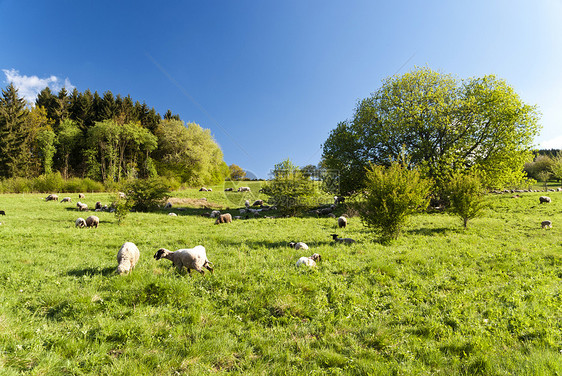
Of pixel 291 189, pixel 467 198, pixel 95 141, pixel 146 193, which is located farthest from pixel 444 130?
pixel 95 141

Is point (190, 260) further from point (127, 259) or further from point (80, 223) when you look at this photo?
point (80, 223)

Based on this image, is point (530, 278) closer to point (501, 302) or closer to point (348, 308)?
point (501, 302)

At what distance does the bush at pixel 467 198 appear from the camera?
1770 cm

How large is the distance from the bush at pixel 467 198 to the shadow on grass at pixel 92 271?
21.9 metres

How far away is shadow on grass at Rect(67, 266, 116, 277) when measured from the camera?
761 cm

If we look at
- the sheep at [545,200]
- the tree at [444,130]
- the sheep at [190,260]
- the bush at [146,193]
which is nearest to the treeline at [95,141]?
the bush at [146,193]

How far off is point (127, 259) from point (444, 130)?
31.8m

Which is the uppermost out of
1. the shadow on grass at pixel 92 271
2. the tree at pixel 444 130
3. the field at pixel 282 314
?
the tree at pixel 444 130

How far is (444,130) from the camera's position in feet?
88.7

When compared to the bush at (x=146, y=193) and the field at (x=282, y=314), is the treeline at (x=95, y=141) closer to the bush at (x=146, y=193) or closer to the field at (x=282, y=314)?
the bush at (x=146, y=193)

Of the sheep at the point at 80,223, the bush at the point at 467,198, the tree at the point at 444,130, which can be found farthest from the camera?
the tree at the point at 444,130

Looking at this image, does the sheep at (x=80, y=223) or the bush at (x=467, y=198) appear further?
the bush at (x=467, y=198)

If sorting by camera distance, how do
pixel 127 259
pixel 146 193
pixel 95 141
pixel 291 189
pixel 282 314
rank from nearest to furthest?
pixel 282 314 < pixel 127 259 < pixel 291 189 < pixel 146 193 < pixel 95 141

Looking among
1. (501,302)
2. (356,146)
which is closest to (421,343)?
(501,302)
